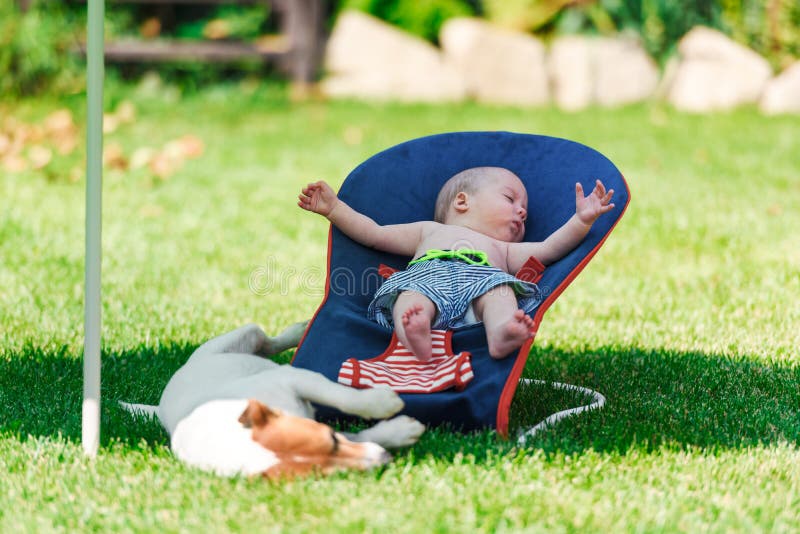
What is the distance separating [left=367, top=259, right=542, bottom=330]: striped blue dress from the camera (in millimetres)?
3059

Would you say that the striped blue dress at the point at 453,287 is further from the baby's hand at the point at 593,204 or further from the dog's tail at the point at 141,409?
the dog's tail at the point at 141,409

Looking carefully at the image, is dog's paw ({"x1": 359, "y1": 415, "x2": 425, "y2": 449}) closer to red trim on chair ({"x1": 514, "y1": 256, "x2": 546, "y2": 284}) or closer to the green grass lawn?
the green grass lawn

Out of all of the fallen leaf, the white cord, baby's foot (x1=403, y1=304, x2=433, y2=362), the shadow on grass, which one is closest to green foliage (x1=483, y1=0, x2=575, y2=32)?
the fallen leaf

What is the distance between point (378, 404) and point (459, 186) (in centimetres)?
120

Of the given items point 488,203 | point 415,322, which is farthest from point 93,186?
point 488,203

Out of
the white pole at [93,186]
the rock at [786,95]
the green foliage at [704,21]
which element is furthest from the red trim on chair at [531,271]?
the green foliage at [704,21]

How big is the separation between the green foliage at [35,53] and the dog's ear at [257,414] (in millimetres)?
7032

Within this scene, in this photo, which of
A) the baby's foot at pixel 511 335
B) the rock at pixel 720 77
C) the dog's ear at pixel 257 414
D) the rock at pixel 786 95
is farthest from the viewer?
the rock at pixel 720 77

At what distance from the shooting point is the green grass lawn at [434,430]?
7.68ft

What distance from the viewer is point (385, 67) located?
10.2 meters

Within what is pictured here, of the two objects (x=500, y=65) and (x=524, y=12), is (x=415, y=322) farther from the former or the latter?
(x=524, y=12)

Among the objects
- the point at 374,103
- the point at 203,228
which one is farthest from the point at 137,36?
the point at 203,228

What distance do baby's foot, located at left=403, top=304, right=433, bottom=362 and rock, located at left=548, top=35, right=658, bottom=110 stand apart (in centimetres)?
710

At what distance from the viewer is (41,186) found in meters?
6.17
